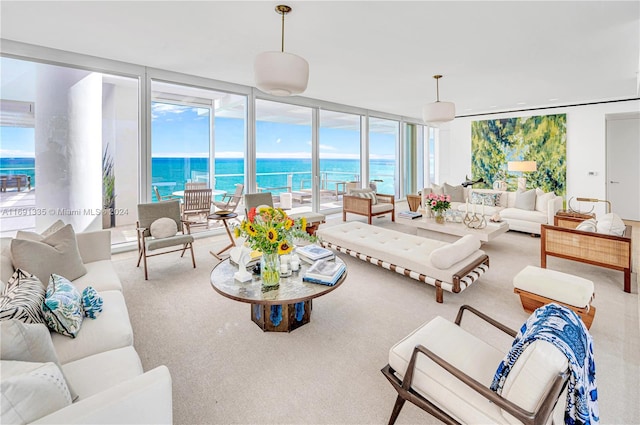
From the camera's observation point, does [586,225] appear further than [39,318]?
Yes

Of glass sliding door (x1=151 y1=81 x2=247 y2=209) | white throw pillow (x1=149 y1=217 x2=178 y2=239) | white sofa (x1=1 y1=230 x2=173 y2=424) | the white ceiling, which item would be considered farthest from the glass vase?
glass sliding door (x1=151 y1=81 x2=247 y2=209)

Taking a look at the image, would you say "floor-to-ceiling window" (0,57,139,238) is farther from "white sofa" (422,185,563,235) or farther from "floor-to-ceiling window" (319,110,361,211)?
"white sofa" (422,185,563,235)

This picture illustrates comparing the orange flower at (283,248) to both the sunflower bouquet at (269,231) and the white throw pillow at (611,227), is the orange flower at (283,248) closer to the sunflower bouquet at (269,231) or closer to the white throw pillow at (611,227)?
the sunflower bouquet at (269,231)

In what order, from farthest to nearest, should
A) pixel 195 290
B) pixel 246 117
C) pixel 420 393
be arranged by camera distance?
pixel 246 117 → pixel 195 290 → pixel 420 393

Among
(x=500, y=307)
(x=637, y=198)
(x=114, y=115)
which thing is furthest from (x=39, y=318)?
(x=637, y=198)

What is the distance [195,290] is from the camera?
342 centimetres

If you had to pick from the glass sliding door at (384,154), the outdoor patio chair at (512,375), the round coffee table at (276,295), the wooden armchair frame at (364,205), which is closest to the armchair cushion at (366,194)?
the wooden armchair frame at (364,205)

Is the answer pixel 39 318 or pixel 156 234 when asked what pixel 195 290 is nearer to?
pixel 156 234

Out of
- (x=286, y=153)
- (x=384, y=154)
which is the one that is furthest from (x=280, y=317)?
(x=384, y=154)

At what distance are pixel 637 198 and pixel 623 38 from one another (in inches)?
211

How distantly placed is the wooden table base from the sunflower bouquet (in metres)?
0.54

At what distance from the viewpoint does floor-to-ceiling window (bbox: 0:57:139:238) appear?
13.3ft

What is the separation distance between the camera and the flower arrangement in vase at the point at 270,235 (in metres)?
2.29

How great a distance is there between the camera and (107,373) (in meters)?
1.47
